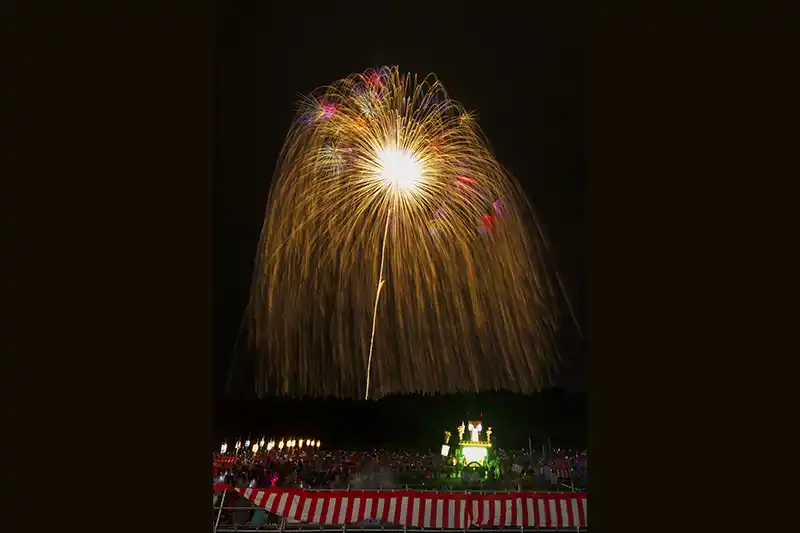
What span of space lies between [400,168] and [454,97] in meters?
0.47

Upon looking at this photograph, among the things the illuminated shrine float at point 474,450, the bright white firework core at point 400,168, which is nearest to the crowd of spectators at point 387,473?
the illuminated shrine float at point 474,450

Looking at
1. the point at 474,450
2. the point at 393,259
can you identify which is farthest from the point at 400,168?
the point at 474,450

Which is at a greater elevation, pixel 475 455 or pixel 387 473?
pixel 475 455

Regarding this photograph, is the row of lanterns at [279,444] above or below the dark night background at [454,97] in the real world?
below

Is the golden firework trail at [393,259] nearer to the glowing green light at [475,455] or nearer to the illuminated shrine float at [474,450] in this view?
the illuminated shrine float at [474,450]

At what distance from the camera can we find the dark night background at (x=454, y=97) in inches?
146

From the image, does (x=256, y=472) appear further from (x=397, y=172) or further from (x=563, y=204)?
(x=563, y=204)

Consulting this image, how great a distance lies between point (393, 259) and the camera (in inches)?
146

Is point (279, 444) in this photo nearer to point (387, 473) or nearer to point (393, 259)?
point (387, 473)

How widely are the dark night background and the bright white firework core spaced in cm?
40

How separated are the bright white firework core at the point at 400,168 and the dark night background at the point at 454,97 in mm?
405

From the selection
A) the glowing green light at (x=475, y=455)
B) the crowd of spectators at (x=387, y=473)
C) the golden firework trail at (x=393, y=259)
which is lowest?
the crowd of spectators at (x=387, y=473)

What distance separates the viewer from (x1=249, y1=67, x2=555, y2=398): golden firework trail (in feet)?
12.2

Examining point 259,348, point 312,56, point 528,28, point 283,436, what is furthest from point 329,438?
point 528,28
